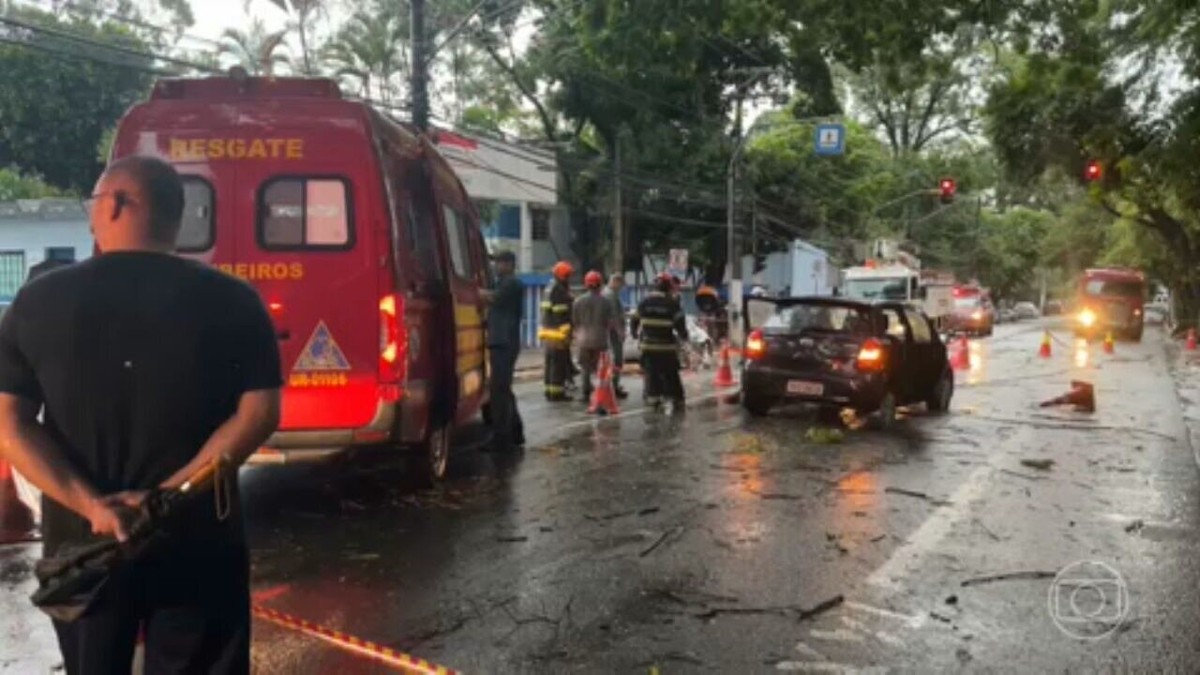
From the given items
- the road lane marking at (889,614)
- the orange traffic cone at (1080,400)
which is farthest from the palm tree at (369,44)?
the road lane marking at (889,614)

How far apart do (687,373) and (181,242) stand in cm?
1557

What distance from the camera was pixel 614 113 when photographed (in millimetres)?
34156

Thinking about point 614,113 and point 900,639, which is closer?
point 900,639

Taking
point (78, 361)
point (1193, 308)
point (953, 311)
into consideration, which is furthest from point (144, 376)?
point (1193, 308)

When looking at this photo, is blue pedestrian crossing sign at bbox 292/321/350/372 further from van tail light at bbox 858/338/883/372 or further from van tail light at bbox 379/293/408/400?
van tail light at bbox 858/338/883/372

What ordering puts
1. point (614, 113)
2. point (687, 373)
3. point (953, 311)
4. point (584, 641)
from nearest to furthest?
point (584, 641)
point (687, 373)
point (614, 113)
point (953, 311)

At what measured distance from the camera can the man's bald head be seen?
2.57m

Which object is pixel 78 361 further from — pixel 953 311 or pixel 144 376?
pixel 953 311

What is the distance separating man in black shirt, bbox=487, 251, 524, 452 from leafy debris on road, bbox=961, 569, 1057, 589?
5092 millimetres

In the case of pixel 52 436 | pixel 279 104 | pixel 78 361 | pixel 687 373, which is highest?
pixel 279 104

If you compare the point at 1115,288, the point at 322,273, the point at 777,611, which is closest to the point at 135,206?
the point at 777,611

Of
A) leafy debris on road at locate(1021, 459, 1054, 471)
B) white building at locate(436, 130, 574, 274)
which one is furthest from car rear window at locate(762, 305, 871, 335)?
white building at locate(436, 130, 574, 274)

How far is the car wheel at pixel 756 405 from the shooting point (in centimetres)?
1266

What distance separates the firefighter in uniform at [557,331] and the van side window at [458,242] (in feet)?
11.5
